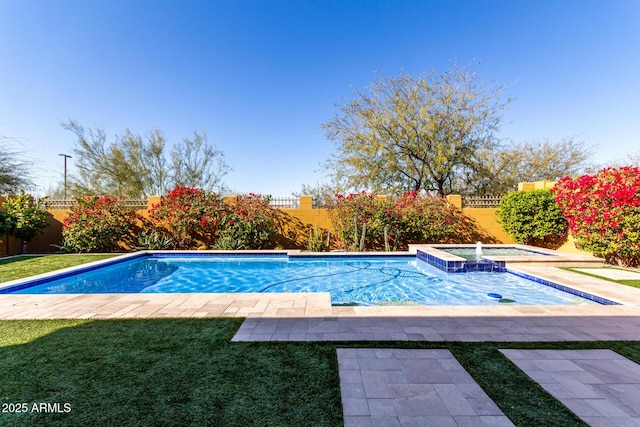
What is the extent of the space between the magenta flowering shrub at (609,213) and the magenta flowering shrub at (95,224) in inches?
537

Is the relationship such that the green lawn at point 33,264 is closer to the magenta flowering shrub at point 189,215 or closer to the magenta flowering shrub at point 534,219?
the magenta flowering shrub at point 189,215

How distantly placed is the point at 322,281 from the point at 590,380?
492cm

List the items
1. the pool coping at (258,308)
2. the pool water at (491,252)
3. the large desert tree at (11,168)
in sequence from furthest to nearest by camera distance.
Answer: the large desert tree at (11,168) < the pool water at (491,252) < the pool coping at (258,308)

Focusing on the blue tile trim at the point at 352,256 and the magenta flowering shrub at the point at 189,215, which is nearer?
the blue tile trim at the point at 352,256

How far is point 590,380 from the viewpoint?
234 cm

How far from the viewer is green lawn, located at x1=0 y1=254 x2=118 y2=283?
21.0ft

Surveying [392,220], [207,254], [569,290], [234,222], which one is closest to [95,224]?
[207,254]

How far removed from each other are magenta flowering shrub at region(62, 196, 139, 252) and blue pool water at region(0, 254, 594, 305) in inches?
67.0

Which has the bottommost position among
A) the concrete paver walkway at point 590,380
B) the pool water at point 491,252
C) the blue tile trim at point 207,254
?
the concrete paver walkway at point 590,380

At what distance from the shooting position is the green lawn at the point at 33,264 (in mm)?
6390

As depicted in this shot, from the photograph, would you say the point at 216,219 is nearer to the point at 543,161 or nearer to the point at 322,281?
the point at 322,281

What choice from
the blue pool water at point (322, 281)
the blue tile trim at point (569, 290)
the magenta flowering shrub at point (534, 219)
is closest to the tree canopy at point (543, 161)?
the magenta flowering shrub at point (534, 219)

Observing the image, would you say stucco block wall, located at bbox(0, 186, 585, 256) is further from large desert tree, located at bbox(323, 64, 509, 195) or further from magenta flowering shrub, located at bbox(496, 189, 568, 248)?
large desert tree, located at bbox(323, 64, 509, 195)

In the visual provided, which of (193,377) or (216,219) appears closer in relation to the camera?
(193,377)
